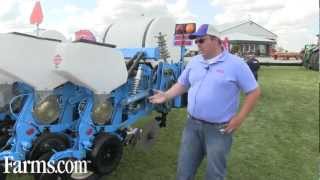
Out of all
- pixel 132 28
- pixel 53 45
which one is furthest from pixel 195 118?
pixel 132 28

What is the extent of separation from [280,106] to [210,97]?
642 cm

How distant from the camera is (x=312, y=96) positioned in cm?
1138

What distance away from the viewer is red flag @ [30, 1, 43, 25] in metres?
6.07

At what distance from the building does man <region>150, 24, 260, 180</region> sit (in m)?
38.5

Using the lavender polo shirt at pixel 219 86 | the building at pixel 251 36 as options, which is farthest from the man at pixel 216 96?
the building at pixel 251 36

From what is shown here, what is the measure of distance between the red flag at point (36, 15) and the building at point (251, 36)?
36.6 metres

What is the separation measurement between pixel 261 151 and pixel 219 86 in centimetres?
310

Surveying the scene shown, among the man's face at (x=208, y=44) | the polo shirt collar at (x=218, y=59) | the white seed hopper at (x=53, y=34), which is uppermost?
the white seed hopper at (x=53, y=34)

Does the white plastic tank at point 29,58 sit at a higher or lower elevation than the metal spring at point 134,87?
higher

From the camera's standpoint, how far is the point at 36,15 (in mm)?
6066

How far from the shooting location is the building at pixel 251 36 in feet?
147

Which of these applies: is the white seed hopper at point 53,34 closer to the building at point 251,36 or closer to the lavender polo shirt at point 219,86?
the lavender polo shirt at point 219,86

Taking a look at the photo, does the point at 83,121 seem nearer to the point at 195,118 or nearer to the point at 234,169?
the point at 195,118

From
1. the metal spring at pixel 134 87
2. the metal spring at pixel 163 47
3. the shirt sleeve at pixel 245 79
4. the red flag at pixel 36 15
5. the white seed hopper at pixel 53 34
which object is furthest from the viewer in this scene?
the white seed hopper at pixel 53 34
